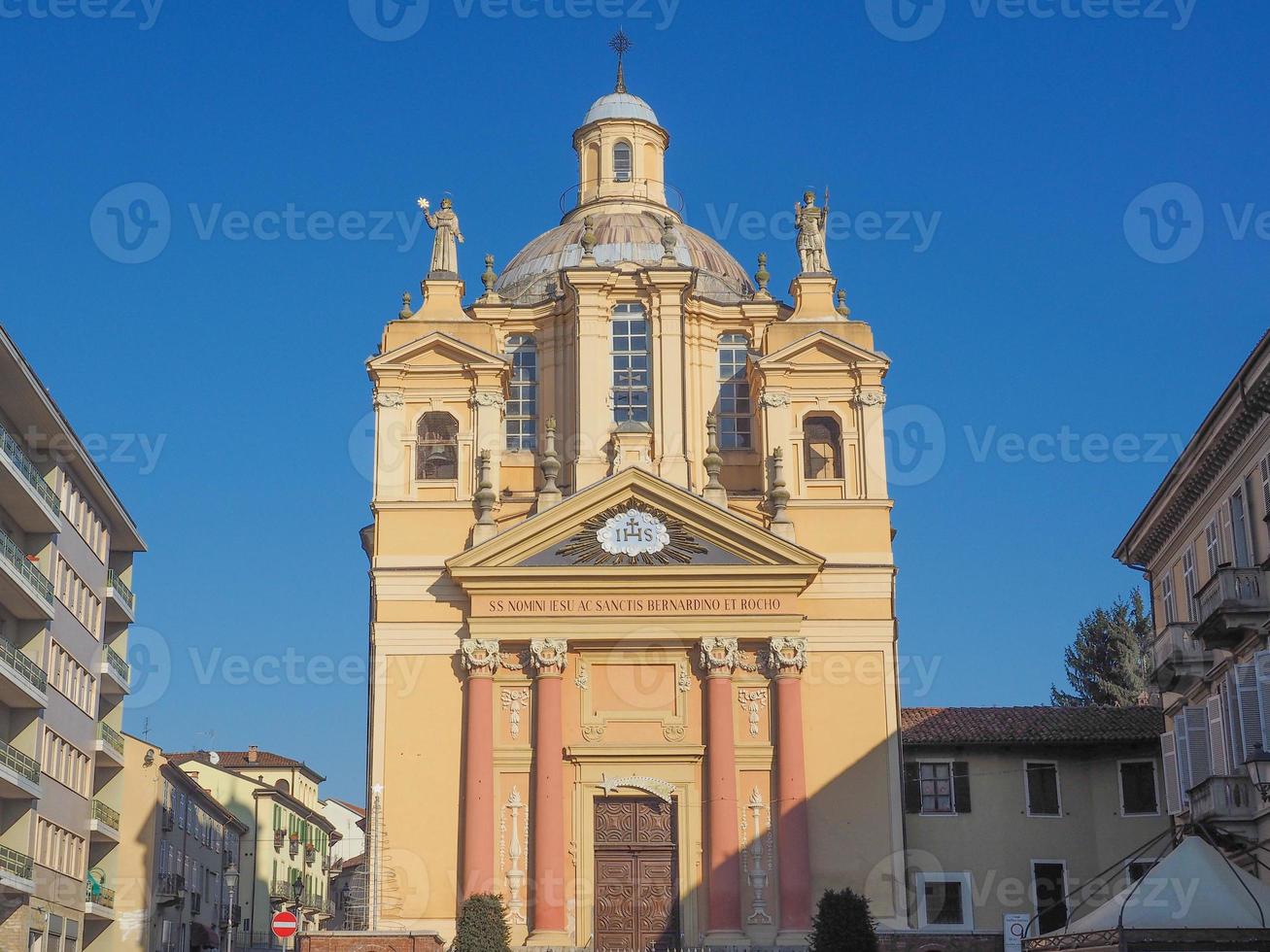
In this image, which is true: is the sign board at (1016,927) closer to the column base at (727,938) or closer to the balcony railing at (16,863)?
the column base at (727,938)

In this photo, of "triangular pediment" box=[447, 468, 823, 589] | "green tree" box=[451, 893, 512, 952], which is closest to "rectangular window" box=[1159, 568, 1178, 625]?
"triangular pediment" box=[447, 468, 823, 589]

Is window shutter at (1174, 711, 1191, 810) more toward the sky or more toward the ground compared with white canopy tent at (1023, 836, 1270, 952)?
more toward the sky

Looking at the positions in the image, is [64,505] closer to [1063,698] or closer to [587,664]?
[587,664]

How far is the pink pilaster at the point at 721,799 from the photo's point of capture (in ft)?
125

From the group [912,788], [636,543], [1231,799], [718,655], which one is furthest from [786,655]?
[1231,799]

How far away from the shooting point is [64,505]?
42.7m

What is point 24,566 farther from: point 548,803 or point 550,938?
point 550,938

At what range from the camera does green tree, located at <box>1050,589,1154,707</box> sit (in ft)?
215

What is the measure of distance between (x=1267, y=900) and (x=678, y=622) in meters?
17.1

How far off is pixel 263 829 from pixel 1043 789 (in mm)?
42797

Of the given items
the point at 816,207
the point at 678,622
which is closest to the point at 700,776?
the point at 678,622

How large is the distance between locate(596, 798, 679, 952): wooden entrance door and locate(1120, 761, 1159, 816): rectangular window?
10.7 m

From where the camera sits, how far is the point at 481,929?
33.1 m

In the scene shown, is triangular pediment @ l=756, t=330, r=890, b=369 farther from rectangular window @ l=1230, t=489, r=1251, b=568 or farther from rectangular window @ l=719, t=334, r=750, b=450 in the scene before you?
rectangular window @ l=1230, t=489, r=1251, b=568
